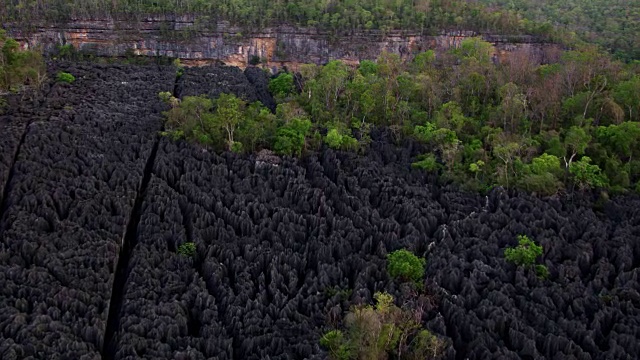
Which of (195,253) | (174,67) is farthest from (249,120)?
(174,67)

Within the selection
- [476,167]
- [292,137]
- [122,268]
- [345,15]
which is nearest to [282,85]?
[292,137]

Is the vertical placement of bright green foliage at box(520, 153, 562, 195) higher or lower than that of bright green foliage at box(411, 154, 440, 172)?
higher

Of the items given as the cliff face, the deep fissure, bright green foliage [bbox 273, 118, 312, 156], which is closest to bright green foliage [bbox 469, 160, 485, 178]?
bright green foliage [bbox 273, 118, 312, 156]

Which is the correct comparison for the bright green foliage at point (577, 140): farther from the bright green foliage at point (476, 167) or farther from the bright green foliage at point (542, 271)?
the bright green foliage at point (542, 271)

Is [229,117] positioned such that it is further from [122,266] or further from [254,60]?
[254,60]

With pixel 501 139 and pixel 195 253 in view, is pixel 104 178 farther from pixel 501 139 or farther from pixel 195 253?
pixel 501 139

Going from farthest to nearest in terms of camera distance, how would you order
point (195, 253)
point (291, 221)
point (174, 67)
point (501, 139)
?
point (174, 67) < point (501, 139) < point (291, 221) < point (195, 253)

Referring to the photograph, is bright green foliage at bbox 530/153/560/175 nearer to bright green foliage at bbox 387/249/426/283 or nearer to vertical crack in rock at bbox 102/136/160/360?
bright green foliage at bbox 387/249/426/283
